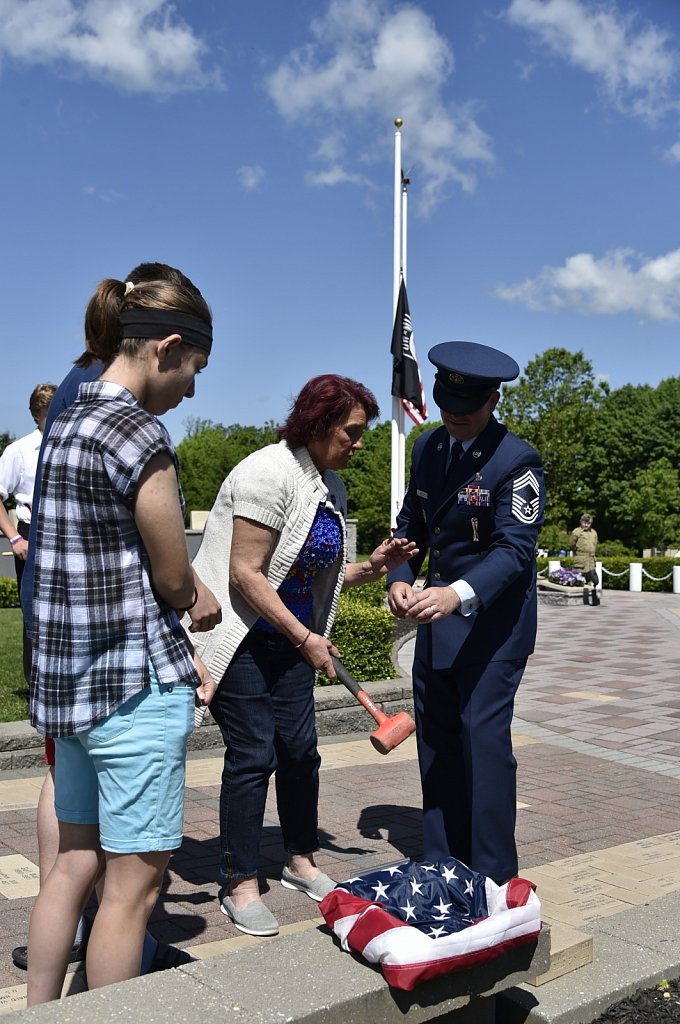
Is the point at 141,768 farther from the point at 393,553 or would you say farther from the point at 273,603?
the point at 393,553

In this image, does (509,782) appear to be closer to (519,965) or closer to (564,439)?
(519,965)

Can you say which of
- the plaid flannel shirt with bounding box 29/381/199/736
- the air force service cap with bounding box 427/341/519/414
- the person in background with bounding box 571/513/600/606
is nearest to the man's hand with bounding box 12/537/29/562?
the air force service cap with bounding box 427/341/519/414

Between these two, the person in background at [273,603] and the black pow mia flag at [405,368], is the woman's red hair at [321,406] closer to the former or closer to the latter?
the person in background at [273,603]

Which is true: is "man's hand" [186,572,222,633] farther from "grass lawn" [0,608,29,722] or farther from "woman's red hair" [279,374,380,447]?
"grass lawn" [0,608,29,722]

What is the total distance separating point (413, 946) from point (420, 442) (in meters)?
2.06

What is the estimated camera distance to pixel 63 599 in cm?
229

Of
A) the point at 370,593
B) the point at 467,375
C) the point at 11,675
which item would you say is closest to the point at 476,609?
the point at 467,375

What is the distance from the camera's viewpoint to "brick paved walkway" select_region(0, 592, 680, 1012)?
377cm

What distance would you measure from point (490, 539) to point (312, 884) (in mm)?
1476

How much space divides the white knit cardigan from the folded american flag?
40.0 inches

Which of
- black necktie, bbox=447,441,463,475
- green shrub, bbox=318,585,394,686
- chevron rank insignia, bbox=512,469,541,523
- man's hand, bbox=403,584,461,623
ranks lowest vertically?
green shrub, bbox=318,585,394,686

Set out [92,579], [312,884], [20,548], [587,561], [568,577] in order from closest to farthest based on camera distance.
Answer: [92,579]
[312,884]
[20,548]
[587,561]
[568,577]

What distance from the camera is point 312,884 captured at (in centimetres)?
393

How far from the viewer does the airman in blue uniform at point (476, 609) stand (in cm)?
349
